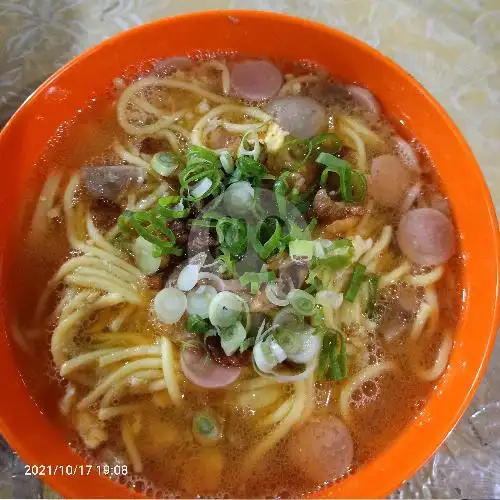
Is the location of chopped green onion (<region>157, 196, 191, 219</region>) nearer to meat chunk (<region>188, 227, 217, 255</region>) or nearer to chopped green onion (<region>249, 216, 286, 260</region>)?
meat chunk (<region>188, 227, 217, 255</region>)

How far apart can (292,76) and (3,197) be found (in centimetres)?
121

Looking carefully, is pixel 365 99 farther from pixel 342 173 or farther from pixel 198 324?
pixel 198 324

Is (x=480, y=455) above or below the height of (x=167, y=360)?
below

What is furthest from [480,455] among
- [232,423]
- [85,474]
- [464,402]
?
[85,474]

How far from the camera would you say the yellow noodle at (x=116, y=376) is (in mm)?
1878

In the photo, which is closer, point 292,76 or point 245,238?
point 245,238

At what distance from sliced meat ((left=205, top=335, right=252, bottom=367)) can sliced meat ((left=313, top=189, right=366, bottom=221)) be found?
21.8 inches

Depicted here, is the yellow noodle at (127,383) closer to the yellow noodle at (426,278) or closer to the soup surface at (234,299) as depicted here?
the soup surface at (234,299)

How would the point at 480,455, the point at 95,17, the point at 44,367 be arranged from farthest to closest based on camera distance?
the point at 95,17 < the point at 480,455 < the point at 44,367

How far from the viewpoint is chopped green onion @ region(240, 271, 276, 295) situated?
1.88 meters

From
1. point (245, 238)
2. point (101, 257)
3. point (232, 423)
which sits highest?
point (245, 238)

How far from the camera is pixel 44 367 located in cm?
193

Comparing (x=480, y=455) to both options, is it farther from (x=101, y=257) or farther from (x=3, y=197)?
(x=3, y=197)

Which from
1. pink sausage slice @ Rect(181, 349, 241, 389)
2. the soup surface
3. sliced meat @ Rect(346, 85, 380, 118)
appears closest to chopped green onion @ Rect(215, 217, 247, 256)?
the soup surface
